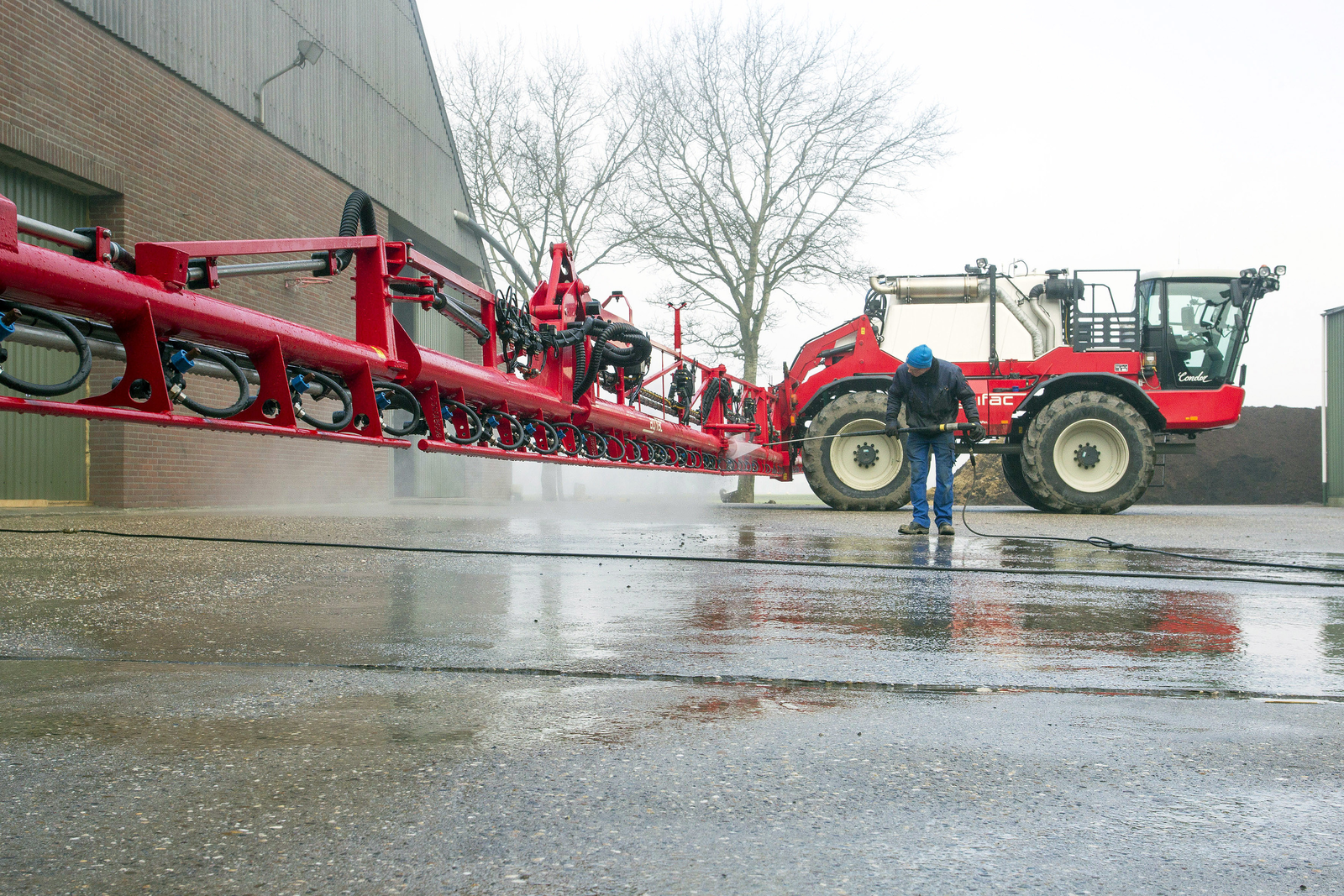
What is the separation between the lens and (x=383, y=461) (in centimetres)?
2025

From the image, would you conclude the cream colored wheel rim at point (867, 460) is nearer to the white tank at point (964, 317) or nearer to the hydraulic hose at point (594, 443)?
the white tank at point (964, 317)

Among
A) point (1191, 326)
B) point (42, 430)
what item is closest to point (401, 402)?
point (42, 430)

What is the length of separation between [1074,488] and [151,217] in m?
12.3

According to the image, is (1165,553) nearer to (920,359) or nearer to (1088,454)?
(920,359)

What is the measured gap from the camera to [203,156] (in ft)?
47.1

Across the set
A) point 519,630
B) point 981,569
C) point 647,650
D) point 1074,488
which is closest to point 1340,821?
point 647,650

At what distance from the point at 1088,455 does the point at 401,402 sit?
9.26m

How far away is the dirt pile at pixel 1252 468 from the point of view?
23406 millimetres

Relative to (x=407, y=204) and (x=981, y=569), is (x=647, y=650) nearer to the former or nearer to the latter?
(x=981, y=569)

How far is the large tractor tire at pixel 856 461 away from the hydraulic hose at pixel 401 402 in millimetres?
7254

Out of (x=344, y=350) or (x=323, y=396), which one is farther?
(x=323, y=396)

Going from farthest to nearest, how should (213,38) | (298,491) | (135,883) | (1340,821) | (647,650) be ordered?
1. (298,491)
2. (213,38)
3. (647,650)
4. (1340,821)
5. (135,883)

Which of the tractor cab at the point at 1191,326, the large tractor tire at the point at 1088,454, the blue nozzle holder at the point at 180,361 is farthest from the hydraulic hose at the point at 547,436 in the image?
the tractor cab at the point at 1191,326

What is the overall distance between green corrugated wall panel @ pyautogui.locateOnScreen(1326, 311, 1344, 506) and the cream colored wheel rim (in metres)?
14.6
